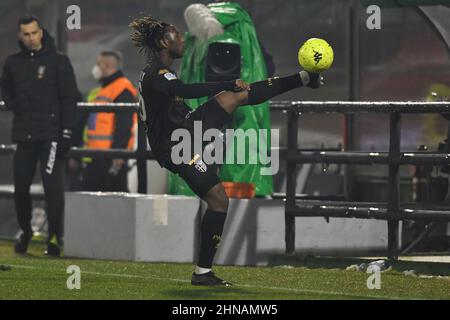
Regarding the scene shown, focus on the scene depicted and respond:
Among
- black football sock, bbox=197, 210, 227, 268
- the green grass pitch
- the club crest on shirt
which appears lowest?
the green grass pitch

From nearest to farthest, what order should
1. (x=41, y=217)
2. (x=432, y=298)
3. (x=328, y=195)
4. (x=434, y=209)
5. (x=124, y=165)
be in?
(x=432, y=298) < (x=434, y=209) < (x=328, y=195) < (x=124, y=165) < (x=41, y=217)

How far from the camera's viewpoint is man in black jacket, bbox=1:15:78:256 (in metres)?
14.6

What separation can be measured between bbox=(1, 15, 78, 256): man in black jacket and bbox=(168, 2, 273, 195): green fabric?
1.09 meters

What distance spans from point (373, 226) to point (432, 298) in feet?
11.5

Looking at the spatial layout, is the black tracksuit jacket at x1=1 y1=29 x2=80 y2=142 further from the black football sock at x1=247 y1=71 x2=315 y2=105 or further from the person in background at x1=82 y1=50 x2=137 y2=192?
the black football sock at x1=247 y1=71 x2=315 y2=105

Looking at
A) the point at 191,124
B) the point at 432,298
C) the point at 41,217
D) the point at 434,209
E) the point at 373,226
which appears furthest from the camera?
the point at 41,217

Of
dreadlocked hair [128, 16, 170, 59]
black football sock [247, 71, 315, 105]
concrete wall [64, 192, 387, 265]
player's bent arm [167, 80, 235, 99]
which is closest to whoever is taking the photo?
player's bent arm [167, 80, 235, 99]

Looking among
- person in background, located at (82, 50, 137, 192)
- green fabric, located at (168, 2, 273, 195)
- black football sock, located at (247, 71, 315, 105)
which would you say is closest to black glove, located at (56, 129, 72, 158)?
green fabric, located at (168, 2, 273, 195)

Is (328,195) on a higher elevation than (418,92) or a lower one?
lower

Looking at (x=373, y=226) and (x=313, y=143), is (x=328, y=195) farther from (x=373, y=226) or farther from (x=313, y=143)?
(x=373, y=226)

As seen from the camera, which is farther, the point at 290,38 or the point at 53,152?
the point at 290,38

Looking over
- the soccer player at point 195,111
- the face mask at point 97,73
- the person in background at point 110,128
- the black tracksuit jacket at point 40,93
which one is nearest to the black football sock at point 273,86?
the soccer player at point 195,111

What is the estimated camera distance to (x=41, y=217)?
19.6m

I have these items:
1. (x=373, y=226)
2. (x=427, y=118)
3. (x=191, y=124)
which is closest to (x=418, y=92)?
(x=427, y=118)
